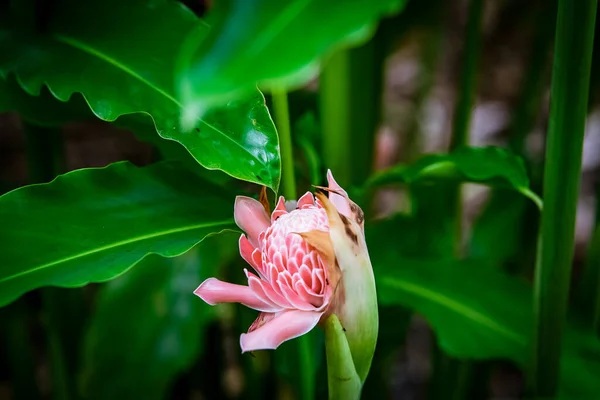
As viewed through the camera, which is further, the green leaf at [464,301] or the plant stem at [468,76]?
the plant stem at [468,76]

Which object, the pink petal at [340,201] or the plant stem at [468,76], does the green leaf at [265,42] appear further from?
the plant stem at [468,76]

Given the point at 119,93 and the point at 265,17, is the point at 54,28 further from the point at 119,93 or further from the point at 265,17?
the point at 265,17

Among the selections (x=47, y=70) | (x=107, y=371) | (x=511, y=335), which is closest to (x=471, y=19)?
(x=511, y=335)

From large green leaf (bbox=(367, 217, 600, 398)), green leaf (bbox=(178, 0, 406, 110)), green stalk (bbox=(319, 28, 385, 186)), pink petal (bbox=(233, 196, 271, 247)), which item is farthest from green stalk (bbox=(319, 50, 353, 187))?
green leaf (bbox=(178, 0, 406, 110))

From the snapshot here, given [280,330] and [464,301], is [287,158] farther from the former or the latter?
[464,301]

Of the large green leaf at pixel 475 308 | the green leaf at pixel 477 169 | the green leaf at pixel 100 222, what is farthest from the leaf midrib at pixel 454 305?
the green leaf at pixel 100 222
